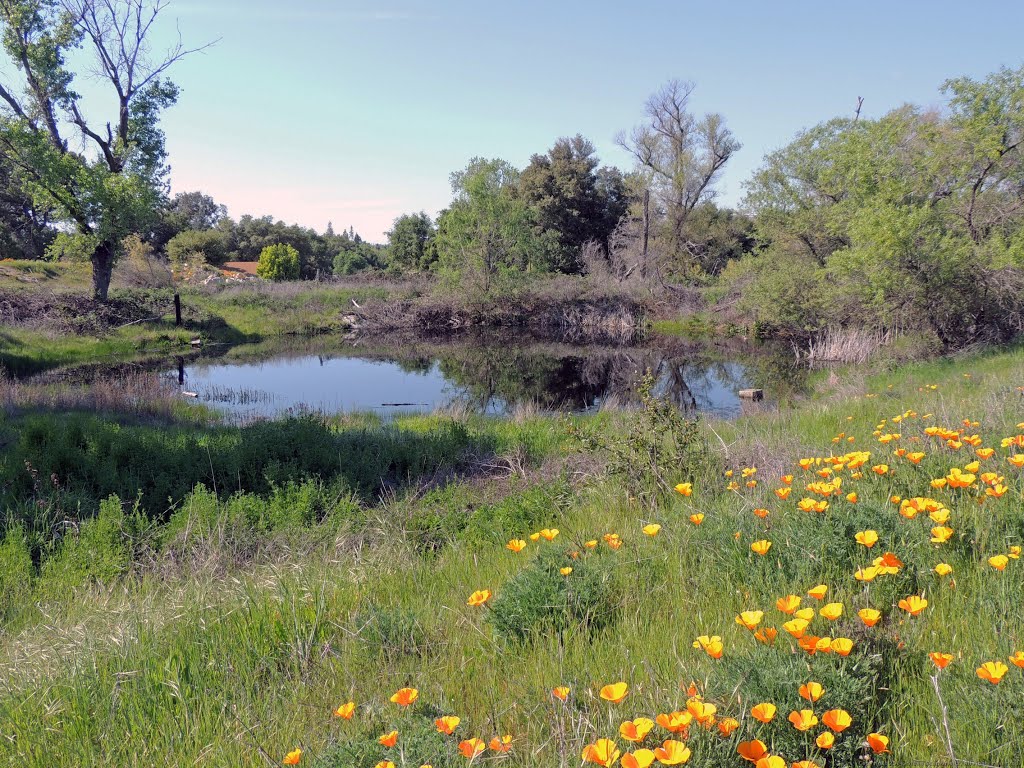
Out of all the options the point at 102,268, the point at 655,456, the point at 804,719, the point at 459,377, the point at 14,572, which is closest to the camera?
the point at 804,719

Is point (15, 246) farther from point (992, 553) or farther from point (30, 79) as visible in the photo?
point (992, 553)

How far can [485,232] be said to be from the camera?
33.2m

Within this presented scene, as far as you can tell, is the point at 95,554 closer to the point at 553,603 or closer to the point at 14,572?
the point at 14,572

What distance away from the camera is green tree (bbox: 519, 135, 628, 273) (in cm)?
4134

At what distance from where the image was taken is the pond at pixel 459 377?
623 inches

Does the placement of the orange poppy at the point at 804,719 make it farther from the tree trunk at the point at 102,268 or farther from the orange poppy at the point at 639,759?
the tree trunk at the point at 102,268

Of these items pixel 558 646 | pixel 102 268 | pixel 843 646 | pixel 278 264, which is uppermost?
pixel 278 264

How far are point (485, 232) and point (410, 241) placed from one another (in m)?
15.8

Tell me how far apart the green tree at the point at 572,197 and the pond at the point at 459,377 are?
15065mm

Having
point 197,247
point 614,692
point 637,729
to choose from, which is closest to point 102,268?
point 197,247

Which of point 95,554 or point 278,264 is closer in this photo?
point 95,554

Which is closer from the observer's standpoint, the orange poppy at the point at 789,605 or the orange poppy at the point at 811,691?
the orange poppy at the point at 811,691

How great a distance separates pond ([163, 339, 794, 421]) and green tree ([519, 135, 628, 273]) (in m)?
15.1

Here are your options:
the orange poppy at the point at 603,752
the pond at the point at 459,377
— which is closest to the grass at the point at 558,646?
the orange poppy at the point at 603,752
